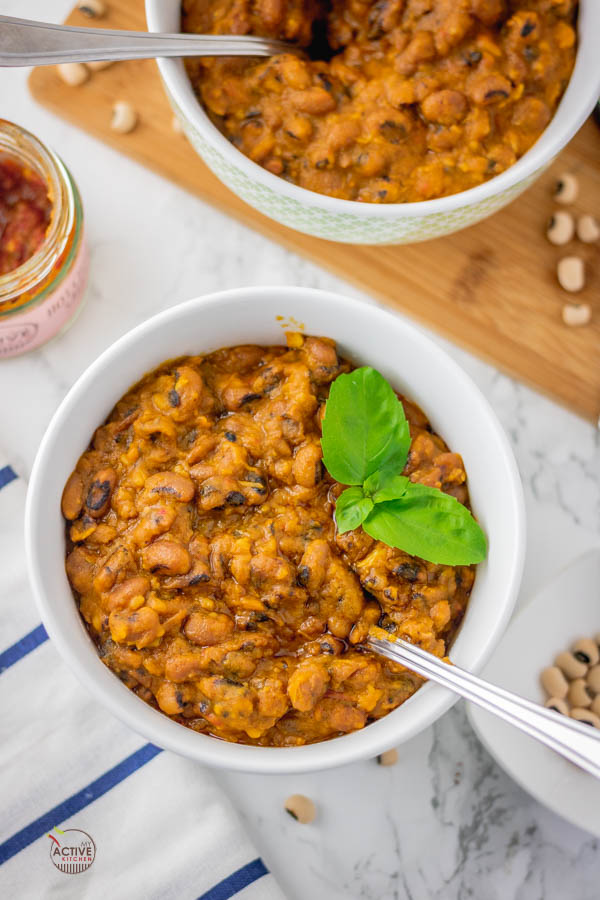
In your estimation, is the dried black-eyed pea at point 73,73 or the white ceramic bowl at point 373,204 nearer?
the white ceramic bowl at point 373,204

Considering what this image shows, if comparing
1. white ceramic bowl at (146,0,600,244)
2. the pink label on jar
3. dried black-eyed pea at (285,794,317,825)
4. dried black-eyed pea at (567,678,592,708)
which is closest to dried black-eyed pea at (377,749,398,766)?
dried black-eyed pea at (285,794,317,825)

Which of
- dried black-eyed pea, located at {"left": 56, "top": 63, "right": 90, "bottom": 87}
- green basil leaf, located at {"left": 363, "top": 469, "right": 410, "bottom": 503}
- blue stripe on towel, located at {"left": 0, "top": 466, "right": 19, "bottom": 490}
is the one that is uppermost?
dried black-eyed pea, located at {"left": 56, "top": 63, "right": 90, "bottom": 87}

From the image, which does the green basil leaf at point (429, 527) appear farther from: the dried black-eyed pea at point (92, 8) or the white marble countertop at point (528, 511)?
the dried black-eyed pea at point (92, 8)

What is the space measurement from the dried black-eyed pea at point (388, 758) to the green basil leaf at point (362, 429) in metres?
1.04

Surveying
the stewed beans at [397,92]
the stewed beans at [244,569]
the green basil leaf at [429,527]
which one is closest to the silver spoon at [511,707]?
the stewed beans at [244,569]

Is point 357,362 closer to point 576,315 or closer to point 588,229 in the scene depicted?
point 576,315

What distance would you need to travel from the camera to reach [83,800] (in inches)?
102

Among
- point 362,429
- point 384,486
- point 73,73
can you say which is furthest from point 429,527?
point 73,73

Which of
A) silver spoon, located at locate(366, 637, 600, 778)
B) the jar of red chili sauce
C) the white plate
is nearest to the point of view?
silver spoon, located at locate(366, 637, 600, 778)

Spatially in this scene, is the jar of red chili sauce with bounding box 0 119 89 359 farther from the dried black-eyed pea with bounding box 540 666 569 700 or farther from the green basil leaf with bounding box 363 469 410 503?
the dried black-eyed pea with bounding box 540 666 569 700

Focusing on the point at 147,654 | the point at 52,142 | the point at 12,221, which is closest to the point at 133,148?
the point at 52,142

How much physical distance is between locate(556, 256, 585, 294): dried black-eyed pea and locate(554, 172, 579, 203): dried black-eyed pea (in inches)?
7.3

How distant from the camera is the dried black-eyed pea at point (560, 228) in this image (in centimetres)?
277

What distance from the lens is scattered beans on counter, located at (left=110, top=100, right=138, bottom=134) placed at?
2.80m
